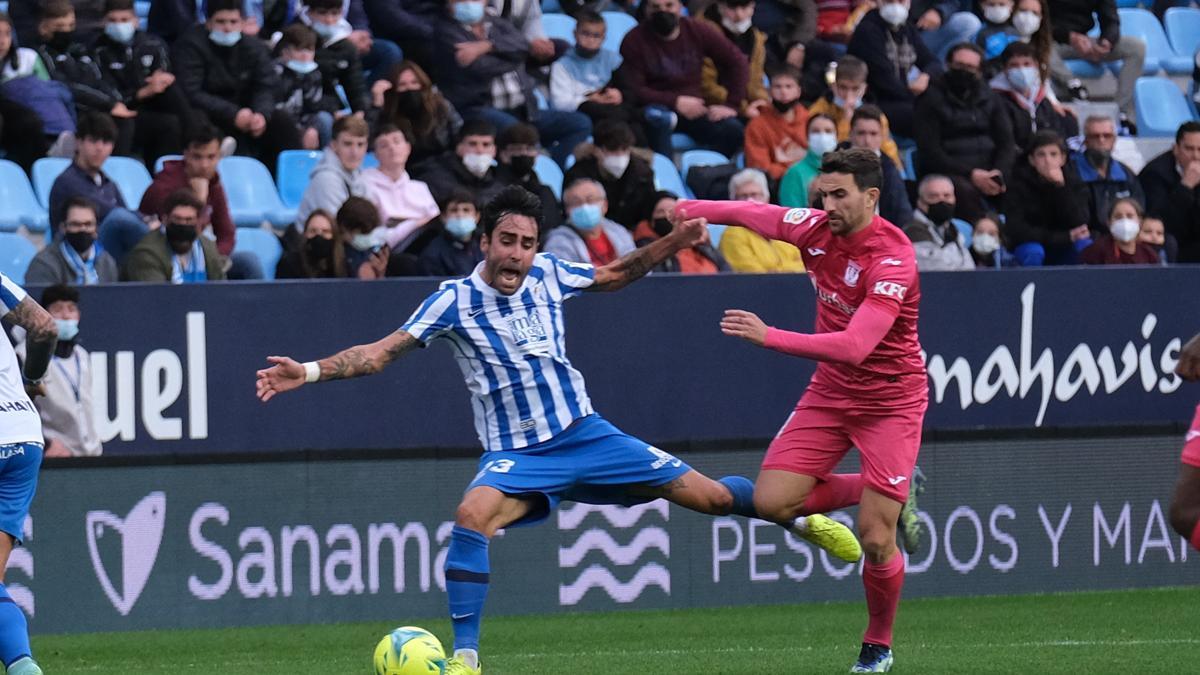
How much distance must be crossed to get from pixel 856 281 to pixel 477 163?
518 cm

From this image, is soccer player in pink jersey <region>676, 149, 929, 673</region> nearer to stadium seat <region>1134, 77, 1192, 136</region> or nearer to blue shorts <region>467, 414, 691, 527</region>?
blue shorts <region>467, 414, 691, 527</region>

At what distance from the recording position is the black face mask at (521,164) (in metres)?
13.3

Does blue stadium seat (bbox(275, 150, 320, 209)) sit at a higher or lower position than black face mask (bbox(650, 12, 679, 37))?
lower

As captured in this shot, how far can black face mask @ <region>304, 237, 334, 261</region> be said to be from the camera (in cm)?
1200

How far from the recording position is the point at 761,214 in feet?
28.7

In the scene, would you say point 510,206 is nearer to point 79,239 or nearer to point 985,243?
point 79,239

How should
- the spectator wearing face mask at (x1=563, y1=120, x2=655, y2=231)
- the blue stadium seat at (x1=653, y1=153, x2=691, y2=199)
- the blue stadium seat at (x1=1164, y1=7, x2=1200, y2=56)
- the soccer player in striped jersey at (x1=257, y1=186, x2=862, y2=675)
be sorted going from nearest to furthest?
the soccer player in striped jersey at (x1=257, y1=186, x2=862, y2=675), the spectator wearing face mask at (x1=563, y1=120, x2=655, y2=231), the blue stadium seat at (x1=653, y1=153, x2=691, y2=199), the blue stadium seat at (x1=1164, y1=7, x2=1200, y2=56)

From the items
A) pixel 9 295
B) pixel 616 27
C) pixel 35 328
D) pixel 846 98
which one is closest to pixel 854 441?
pixel 35 328


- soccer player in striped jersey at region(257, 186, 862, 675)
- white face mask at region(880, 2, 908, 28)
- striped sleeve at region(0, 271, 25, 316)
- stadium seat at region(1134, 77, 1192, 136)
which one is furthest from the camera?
stadium seat at region(1134, 77, 1192, 136)

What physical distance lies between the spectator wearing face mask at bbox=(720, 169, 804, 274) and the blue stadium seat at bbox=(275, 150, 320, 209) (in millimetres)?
2749

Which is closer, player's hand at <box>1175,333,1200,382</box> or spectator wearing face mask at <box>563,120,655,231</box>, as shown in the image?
player's hand at <box>1175,333,1200,382</box>

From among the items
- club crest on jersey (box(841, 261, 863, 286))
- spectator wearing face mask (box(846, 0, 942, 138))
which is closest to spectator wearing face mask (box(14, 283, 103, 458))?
club crest on jersey (box(841, 261, 863, 286))

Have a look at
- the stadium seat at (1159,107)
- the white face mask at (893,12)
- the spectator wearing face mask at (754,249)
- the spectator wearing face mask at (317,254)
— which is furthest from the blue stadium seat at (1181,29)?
the spectator wearing face mask at (317,254)

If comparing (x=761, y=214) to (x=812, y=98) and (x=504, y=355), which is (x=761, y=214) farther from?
(x=812, y=98)
